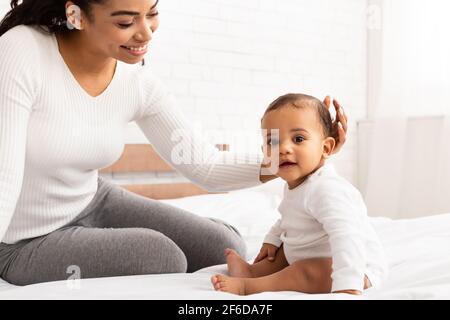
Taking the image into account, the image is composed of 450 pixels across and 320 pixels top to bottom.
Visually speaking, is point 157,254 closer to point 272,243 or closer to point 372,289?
point 272,243

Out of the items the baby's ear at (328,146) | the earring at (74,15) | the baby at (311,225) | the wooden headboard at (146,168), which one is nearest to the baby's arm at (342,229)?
the baby at (311,225)

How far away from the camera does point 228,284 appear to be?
1.02 meters

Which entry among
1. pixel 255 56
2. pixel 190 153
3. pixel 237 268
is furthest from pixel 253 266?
pixel 255 56

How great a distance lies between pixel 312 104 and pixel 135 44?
1.30 feet

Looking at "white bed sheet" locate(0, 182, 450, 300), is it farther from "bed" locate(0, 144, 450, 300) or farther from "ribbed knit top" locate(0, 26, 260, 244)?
"ribbed knit top" locate(0, 26, 260, 244)

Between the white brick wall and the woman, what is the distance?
1.27 metres

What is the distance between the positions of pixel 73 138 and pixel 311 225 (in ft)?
1.78

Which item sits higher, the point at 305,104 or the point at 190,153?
the point at 305,104

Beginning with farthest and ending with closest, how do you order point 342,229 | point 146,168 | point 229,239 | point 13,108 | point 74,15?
point 146,168
point 229,239
point 74,15
point 13,108
point 342,229

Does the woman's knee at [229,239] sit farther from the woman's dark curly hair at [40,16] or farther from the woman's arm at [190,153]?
the woman's dark curly hair at [40,16]

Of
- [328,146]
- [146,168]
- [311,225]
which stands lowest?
[146,168]

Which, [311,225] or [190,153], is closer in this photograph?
[311,225]

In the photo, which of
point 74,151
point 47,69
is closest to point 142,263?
point 74,151

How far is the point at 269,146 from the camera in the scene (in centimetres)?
117
